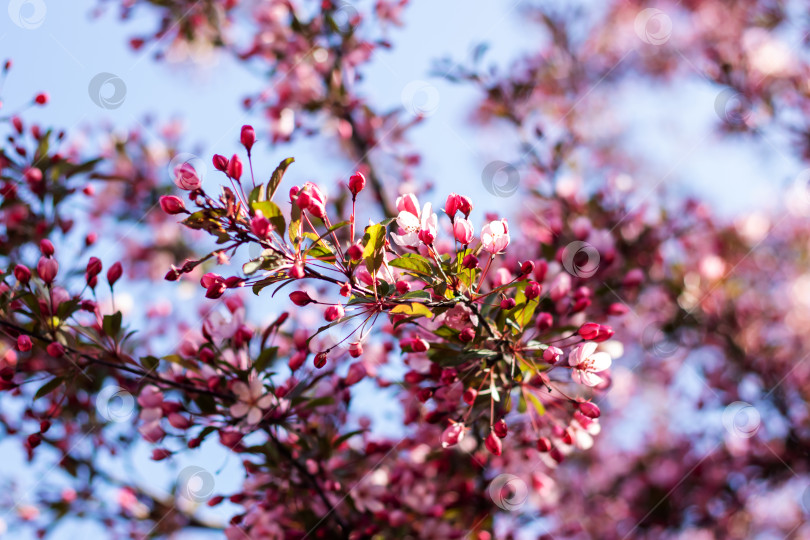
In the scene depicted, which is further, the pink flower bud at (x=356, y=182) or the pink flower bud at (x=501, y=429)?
the pink flower bud at (x=501, y=429)

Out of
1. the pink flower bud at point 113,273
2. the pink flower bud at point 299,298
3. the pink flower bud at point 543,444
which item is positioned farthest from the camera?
the pink flower bud at point 113,273

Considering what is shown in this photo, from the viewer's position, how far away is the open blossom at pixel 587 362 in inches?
65.4

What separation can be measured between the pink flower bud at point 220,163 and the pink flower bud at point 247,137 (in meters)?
0.11

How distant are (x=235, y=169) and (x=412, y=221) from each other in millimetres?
456

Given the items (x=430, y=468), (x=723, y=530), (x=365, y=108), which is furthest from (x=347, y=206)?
(x=723, y=530)

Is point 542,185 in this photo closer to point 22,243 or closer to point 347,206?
point 347,206

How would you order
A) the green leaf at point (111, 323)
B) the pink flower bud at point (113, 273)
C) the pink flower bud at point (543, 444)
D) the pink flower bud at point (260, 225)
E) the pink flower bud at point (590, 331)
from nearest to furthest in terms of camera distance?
the pink flower bud at point (260, 225) → the pink flower bud at point (590, 331) → the pink flower bud at point (543, 444) → the green leaf at point (111, 323) → the pink flower bud at point (113, 273)

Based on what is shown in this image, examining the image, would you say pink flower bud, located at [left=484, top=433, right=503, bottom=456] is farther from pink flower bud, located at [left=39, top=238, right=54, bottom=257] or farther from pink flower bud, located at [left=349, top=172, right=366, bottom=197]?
pink flower bud, located at [left=39, top=238, right=54, bottom=257]

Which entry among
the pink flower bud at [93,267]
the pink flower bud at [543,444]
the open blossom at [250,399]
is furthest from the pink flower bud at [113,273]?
the pink flower bud at [543,444]

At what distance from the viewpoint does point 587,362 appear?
169 centimetres

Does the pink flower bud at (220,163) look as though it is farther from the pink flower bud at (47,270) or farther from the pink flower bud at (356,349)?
the pink flower bud at (47,270)

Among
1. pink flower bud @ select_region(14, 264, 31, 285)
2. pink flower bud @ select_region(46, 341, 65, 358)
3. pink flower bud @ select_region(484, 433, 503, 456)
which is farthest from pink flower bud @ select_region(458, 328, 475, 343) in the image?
pink flower bud @ select_region(14, 264, 31, 285)

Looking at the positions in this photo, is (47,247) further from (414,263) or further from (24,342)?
(414,263)

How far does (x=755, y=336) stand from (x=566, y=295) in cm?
212
